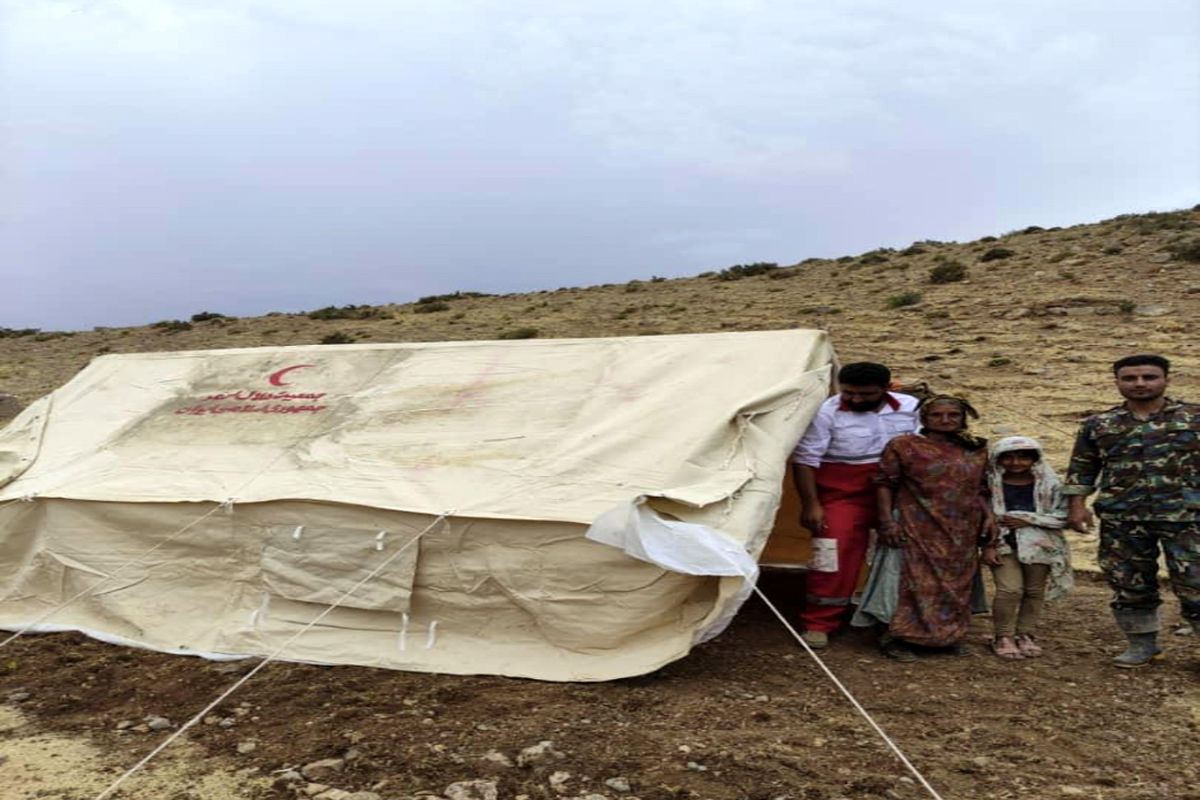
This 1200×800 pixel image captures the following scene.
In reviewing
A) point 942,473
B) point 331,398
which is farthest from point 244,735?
point 942,473

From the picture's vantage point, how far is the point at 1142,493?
351 cm

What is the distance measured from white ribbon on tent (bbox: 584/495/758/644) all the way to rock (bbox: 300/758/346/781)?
1193mm

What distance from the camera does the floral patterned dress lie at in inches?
151

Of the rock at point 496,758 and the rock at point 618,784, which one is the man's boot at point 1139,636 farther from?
the rock at point 496,758

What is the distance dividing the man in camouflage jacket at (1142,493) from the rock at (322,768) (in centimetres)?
305

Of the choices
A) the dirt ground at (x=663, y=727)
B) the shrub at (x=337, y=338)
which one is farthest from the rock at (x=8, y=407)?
the dirt ground at (x=663, y=727)

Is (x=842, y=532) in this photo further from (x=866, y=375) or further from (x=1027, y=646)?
(x=1027, y=646)

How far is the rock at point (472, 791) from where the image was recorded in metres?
2.72

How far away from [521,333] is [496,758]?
14675mm

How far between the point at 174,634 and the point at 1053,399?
29.6ft

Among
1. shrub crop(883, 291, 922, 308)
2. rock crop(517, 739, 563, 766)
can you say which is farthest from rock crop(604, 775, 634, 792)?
shrub crop(883, 291, 922, 308)

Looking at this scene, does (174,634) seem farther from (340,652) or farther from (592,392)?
(592,392)

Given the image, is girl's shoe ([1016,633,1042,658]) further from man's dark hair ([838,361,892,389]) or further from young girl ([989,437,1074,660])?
man's dark hair ([838,361,892,389])

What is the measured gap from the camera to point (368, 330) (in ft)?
65.8
